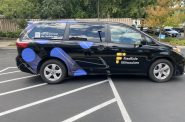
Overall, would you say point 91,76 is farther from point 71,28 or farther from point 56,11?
point 56,11

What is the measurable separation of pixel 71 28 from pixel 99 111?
10.3 ft

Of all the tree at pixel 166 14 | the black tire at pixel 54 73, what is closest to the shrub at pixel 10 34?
the tree at pixel 166 14

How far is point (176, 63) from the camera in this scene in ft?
27.1

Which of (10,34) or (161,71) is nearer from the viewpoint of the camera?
(161,71)

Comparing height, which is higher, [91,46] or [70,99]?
[91,46]

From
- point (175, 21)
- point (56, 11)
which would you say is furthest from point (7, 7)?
point (175, 21)

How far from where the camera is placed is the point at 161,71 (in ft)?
27.0

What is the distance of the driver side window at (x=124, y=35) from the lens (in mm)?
8164

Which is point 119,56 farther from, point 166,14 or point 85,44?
point 166,14

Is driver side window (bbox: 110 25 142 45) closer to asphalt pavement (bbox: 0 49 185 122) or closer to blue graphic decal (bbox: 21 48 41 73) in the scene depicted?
asphalt pavement (bbox: 0 49 185 122)

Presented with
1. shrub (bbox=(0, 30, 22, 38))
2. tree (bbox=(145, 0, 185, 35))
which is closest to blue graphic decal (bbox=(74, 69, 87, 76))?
shrub (bbox=(0, 30, 22, 38))

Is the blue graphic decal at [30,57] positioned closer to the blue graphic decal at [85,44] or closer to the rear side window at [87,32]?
the rear side window at [87,32]

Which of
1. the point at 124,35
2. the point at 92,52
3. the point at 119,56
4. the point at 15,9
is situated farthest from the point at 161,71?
the point at 15,9

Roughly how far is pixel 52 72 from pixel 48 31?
3.68ft
